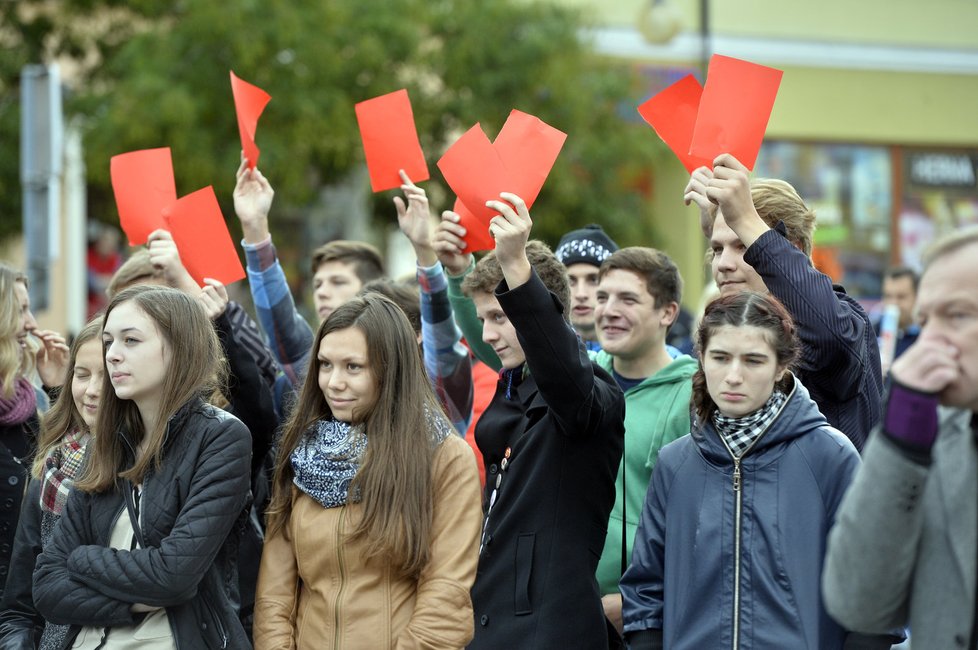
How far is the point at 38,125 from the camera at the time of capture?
902 centimetres

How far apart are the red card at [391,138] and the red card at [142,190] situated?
0.79 meters

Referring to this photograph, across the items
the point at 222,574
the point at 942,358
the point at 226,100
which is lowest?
the point at 222,574

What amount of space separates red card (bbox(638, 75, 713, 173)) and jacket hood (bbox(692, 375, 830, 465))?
103 cm

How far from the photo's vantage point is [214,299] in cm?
Answer: 438

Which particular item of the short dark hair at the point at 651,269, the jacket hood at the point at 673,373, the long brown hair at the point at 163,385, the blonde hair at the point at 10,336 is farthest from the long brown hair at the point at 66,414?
the short dark hair at the point at 651,269

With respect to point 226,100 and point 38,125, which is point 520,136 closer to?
point 38,125

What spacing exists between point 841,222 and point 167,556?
57.3 feet

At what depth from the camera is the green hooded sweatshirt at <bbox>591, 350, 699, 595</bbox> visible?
13.6ft

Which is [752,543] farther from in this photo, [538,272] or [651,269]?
[651,269]

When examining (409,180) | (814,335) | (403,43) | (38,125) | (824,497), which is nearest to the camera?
(824,497)

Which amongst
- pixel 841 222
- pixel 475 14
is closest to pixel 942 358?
pixel 475 14

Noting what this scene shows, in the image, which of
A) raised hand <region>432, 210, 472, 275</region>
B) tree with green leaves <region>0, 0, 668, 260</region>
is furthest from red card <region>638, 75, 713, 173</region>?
tree with green leaves <region>0, 0, 668, 260</region>

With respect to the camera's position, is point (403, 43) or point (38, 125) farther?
point (403, 43)

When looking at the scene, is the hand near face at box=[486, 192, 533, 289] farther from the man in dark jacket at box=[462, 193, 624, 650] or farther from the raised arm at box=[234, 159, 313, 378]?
the raised arm at box=[234, 159, 313, 378]
